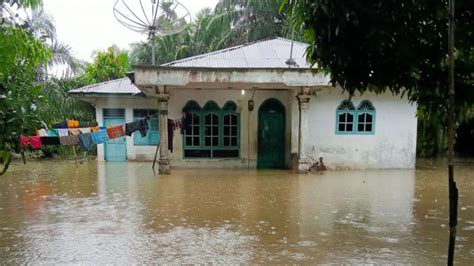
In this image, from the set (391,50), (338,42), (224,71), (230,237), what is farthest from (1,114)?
(224,71)

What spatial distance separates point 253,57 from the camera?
448 inches

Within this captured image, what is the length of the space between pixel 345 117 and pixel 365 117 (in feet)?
2.02

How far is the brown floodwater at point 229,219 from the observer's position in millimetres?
4070

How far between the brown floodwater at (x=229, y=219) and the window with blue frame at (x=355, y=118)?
1931 millimetres

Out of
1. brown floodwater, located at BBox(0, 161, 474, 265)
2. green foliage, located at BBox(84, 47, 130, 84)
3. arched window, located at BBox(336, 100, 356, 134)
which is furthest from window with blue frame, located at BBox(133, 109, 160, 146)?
arched window, located at BBox(336, 100, 356, 134)

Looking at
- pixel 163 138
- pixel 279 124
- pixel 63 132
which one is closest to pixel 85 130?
pixel 63 132

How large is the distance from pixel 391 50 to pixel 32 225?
5.01 m

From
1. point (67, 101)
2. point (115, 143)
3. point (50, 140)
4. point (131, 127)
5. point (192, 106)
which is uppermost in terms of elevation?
point (67, 101)

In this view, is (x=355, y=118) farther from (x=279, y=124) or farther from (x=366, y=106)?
(x=279, y=124)

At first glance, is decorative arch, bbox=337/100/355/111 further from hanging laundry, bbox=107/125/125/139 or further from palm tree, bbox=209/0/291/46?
palm tree, bbox=209/0/291/46

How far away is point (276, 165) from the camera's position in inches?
468

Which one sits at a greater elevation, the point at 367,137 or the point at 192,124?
the point at 192,124

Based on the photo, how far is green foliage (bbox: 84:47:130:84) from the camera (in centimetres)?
1694

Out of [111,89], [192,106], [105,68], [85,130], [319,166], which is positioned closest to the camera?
[319,166]
